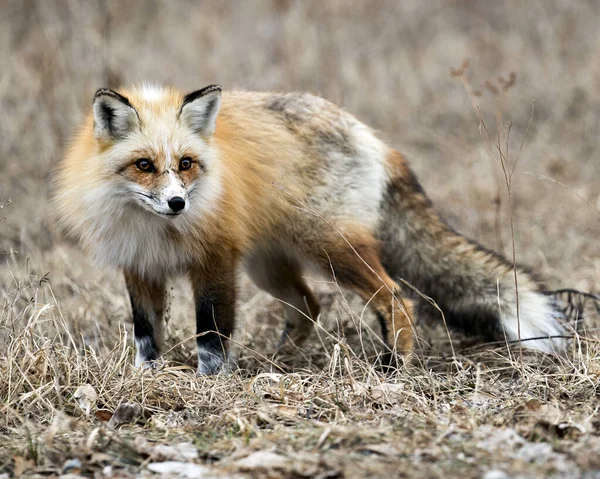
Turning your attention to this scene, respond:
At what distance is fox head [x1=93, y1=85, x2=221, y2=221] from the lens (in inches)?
166

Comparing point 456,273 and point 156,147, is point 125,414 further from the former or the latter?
point 456,273

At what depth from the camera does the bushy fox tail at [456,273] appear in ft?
16.1

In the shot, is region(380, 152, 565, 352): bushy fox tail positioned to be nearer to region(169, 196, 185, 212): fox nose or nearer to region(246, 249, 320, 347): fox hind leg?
region(246, 249, 320, 347): fox hind leg

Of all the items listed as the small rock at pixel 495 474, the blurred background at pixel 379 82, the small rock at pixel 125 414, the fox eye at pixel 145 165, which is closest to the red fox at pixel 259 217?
the fox eye at pixel 145 165

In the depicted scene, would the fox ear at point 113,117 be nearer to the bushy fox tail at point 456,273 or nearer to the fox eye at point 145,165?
the fox eye at point 145,165

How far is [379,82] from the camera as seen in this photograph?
11195 mm

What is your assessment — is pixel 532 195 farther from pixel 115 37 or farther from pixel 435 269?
pixel 115 37

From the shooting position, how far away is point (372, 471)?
2.89m

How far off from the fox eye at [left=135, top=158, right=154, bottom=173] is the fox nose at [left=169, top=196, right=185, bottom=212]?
0.31 m

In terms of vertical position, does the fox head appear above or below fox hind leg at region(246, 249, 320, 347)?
above

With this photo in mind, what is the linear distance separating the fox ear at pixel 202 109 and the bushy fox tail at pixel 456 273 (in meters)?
1.46

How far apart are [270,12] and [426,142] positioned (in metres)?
3.80

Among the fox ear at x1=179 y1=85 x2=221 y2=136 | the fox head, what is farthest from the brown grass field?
the fox ear at x1=179 y1=85 x2=221 y2=136

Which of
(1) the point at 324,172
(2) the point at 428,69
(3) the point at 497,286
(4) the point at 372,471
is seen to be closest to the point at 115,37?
(2) the point at 428,69
